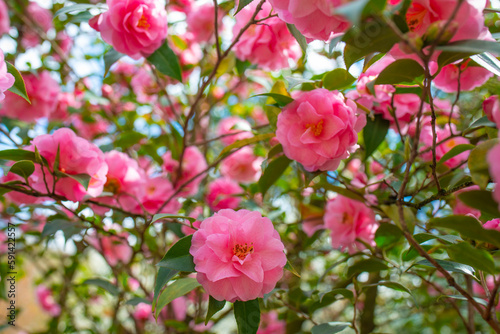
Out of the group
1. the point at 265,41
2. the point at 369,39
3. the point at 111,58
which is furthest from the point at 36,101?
the point at 369,39

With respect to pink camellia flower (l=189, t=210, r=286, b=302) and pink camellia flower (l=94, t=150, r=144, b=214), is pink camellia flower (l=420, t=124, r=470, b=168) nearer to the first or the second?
pink camellia flower (l=189, t=210, r=286, b=302)

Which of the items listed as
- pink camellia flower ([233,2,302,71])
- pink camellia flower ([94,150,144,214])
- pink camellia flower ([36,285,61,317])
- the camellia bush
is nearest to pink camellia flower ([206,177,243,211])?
the camellia bush

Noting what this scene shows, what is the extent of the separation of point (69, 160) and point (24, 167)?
0.08m

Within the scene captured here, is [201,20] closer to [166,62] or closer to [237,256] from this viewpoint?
[166,62]

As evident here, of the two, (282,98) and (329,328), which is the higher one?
(282,98)

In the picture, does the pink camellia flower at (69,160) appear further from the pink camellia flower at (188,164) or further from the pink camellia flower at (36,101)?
the pink camellia flower at (36,101)

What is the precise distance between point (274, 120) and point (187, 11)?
3.38ft

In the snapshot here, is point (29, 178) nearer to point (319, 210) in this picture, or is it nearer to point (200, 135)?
point (319, 210)

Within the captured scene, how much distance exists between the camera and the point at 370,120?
0.92m

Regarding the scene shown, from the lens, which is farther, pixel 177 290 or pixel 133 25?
pixel 133 25

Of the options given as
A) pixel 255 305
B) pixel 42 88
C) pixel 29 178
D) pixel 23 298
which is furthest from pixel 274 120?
pixel 23 298

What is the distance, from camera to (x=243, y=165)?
5.52ft

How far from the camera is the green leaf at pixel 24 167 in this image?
0.72m

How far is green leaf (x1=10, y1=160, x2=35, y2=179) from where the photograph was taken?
72 cm
